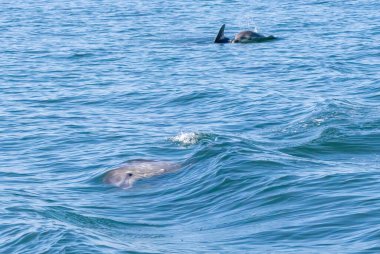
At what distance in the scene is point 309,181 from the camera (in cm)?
1825

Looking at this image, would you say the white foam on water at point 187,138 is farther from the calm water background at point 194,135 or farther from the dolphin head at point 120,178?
the dolphin head at point 120,178

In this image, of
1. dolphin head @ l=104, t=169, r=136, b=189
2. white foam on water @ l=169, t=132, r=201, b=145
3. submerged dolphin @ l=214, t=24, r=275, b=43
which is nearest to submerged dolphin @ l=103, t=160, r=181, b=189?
dolphin head @ l=104, t=169, r=136, b=189

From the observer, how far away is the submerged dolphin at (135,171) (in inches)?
784

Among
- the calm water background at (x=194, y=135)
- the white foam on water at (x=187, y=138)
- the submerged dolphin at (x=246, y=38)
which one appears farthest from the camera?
the submerged dolphin at (x=246, y=38)

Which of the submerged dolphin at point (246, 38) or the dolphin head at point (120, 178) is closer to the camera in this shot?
the dolphin head at point (120, 178)

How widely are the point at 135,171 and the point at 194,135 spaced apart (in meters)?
3.25

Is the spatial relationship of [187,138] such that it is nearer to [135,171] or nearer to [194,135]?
[194,135]

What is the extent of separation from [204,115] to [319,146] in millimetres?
5386

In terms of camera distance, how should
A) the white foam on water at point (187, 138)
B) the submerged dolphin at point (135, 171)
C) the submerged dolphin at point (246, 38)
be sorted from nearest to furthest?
1. the submerged dolphin at point (135, 171)
2. the white foam on water at point (187, 138)
3. the submerged dolphin at point (246, 38)

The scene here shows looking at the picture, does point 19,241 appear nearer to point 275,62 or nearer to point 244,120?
point 244,120

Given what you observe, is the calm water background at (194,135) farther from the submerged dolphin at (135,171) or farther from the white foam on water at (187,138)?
the submerged dolphin at (135,171)

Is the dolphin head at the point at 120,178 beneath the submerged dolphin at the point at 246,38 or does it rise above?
above

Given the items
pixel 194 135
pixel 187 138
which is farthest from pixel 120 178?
pixel 194 135

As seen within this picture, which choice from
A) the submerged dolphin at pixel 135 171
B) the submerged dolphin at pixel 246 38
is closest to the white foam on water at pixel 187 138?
the submerged dolphin at pixel 135 171
